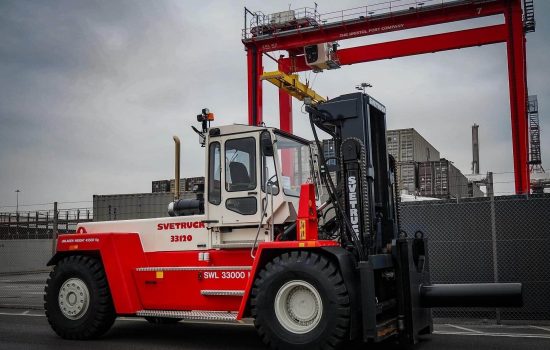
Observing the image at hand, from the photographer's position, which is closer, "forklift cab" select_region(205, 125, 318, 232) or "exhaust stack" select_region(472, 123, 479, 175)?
"forklift cab" select_region(205, 125, 318, 232)

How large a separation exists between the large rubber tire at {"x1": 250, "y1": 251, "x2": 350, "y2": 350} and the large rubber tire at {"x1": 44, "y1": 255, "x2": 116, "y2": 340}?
107 inches

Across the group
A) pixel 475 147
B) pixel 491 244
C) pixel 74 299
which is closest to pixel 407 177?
pixel 491 244

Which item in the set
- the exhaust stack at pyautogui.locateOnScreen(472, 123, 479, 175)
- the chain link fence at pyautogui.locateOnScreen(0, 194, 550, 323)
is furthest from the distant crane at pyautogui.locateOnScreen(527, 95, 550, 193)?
the chain link fence at pyautogui.locateOnScreen(0, 194, 550, 323)

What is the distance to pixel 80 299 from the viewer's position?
866 cm

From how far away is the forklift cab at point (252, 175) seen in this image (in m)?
7.55

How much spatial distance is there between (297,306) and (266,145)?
2.12 metres

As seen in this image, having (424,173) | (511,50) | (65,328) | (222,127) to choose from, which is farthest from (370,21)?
(65,328)

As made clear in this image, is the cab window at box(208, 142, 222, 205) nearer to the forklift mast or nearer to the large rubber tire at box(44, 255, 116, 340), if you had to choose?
the forklift mast

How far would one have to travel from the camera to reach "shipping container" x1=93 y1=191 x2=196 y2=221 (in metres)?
22.2

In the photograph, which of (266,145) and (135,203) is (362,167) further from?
(135,203)

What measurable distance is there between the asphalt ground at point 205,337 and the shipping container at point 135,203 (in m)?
11.5

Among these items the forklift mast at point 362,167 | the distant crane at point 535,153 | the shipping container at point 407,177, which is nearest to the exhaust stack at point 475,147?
the distant crane at point 535,153

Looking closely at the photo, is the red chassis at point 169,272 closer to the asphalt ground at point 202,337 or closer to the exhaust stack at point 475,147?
the asphalt ground at point 202,337

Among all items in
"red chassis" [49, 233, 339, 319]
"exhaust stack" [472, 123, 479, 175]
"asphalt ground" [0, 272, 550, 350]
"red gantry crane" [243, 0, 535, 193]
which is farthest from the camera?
"exhaust stack" [472, 123, 479, 175]
